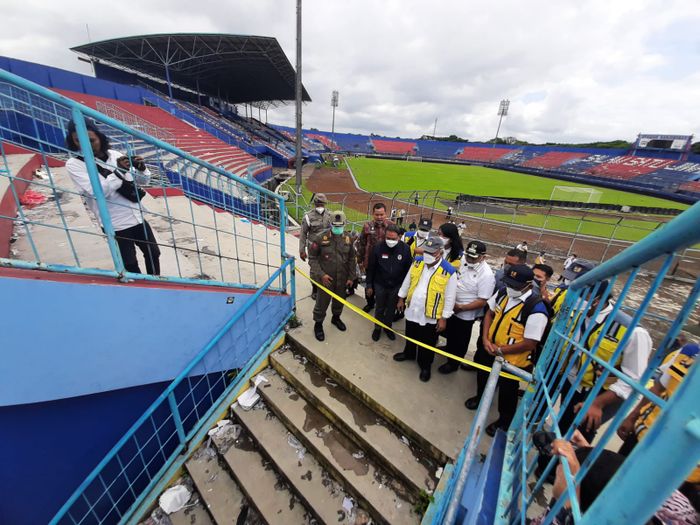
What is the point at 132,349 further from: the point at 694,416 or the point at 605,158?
the point at 605,158

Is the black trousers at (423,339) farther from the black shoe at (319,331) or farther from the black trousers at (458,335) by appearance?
the black shoe at (319,331)

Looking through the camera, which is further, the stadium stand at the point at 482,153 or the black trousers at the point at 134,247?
the stadium stand at the point at 482,153

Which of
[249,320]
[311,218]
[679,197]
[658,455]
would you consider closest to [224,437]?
[249,320]

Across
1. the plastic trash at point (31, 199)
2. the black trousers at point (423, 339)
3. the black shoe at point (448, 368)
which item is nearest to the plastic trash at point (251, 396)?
the black trousers at point (423, 339)

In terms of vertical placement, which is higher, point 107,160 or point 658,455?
point 107,160

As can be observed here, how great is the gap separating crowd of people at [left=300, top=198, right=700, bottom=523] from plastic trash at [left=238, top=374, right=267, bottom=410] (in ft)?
3.10

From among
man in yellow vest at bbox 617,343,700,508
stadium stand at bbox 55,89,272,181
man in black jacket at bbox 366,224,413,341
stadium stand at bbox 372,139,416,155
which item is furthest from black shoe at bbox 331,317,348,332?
stadium stand at bbox 372,139,416,155

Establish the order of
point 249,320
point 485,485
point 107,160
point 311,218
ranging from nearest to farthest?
point 485,485, point 107,160, point 249,320, point 311,218

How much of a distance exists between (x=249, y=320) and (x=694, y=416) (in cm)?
383

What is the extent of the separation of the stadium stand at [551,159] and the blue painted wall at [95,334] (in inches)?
2482

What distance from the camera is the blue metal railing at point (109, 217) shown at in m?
2.17

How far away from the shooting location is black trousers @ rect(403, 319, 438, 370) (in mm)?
3449

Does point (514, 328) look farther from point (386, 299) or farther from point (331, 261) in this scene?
point (331, 261)

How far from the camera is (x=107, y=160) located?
2631mm
